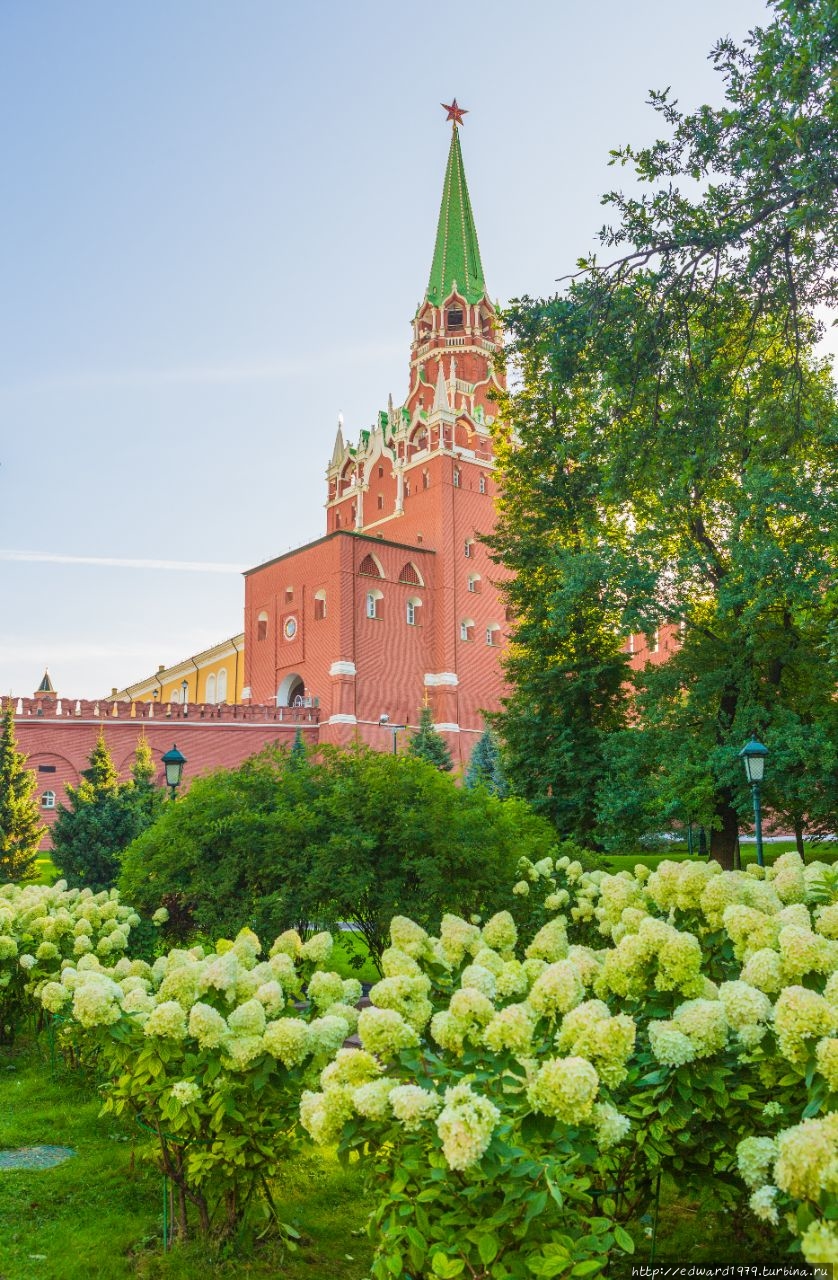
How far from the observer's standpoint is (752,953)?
3.94m

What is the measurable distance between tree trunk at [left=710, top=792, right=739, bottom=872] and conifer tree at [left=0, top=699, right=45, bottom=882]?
60.3 feet

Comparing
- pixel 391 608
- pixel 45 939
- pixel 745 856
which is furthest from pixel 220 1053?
pixel 391 608

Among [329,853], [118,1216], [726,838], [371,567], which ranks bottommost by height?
[118,1216]

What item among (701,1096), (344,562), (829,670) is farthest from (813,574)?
(344,562)

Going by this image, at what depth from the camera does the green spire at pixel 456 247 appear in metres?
58.5

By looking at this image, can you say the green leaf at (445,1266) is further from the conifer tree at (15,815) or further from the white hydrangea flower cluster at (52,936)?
the conifer tree at (15,815)

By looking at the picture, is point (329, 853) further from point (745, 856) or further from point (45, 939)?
point (745, 856)

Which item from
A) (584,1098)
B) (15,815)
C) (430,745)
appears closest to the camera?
(584,1098)

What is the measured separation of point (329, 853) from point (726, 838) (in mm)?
13812

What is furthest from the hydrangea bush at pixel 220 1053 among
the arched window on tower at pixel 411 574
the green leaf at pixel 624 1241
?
the arched window on tower at pixel 411 574

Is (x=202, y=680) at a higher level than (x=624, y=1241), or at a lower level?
higher

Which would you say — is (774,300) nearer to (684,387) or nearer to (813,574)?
(684,387)

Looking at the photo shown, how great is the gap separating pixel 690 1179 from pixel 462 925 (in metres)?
1.39

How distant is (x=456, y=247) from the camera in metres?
59.7
